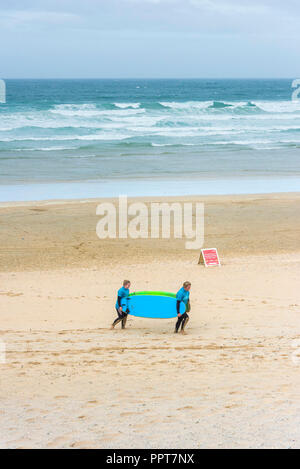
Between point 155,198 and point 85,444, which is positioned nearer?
point 85,444

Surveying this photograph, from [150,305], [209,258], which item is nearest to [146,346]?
[150,305]

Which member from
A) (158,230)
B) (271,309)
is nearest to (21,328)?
(271,309)

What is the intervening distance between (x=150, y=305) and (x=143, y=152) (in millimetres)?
25186

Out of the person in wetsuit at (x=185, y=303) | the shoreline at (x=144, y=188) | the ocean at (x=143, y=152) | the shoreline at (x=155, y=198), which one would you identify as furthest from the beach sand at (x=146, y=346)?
the ocean at (x=143, y=152)

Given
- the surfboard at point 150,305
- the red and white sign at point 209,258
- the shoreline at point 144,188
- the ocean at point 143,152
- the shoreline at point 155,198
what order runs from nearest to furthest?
the surfboard at point 150,305
the red and white sign at point 209,258
the shoreline at point 155,198
the shoreline at point 144,188
the ocean at point 143,152

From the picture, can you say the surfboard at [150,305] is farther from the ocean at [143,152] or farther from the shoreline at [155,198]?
the ocean at [143,152]

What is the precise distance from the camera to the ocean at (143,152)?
24500 millimetres

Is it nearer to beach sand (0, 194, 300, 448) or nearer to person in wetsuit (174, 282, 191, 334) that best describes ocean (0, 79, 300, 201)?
beach sand (0, 194, 300, 448)

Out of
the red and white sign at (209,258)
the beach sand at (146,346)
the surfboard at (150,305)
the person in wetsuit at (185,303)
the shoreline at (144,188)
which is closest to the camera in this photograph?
the beach sand at (146,346)

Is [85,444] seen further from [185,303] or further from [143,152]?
[143,152]

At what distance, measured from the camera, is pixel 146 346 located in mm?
8703

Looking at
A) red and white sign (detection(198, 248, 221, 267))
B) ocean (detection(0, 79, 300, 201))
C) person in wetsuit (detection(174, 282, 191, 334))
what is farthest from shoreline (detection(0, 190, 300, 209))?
person in wetsuit (detection(174, 282, 191, 334))

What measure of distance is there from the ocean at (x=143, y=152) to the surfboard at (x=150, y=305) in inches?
507
